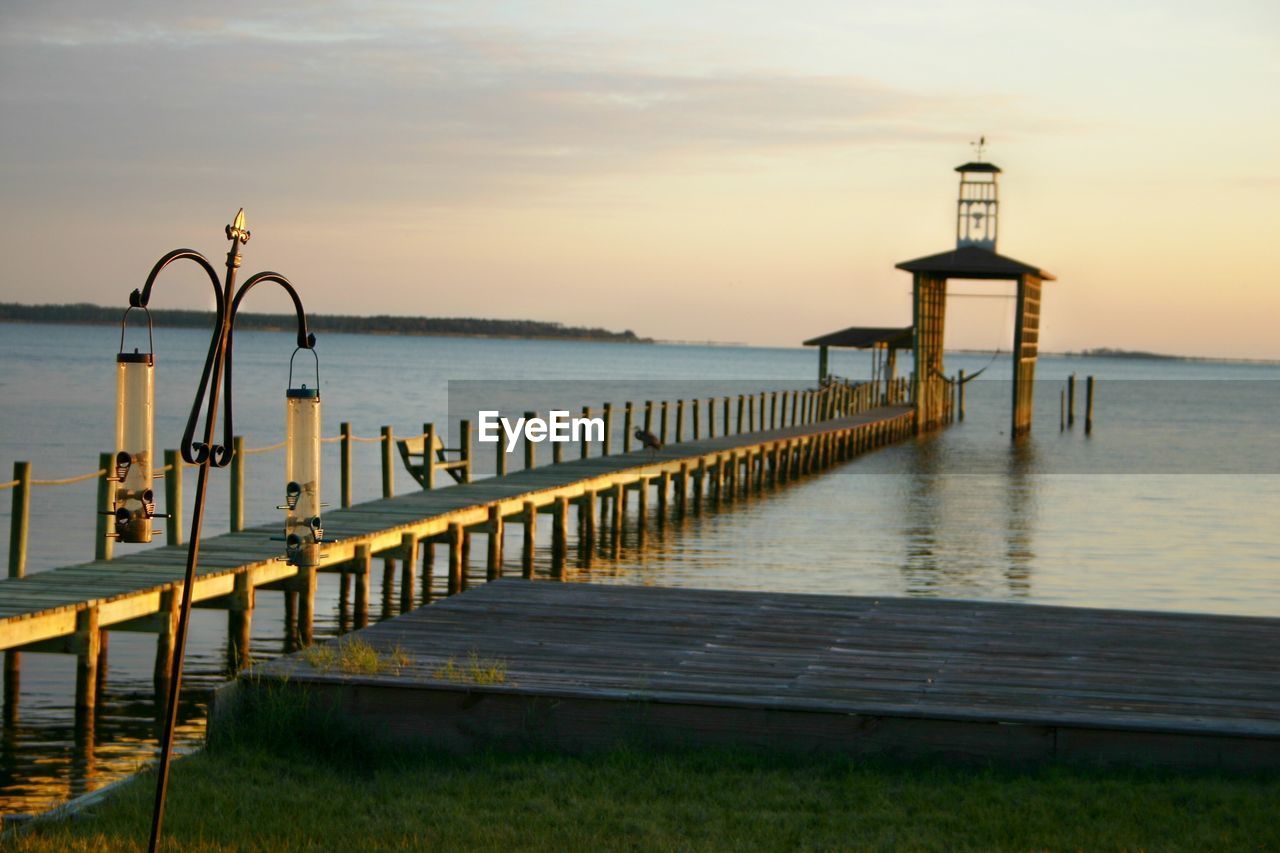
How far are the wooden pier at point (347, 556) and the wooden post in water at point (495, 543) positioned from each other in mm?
18

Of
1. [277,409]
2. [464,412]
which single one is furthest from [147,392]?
[464,412]

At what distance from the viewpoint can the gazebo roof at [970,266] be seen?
42031 mm

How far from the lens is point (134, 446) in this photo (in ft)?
16.5

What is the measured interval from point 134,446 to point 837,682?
4000 millimetres

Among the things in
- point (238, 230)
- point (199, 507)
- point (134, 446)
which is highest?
point (238, 230)

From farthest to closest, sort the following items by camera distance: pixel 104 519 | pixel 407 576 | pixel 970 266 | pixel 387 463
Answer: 1. pixel 970 266
2. pixel 387 463
3. pixel 407 576
4. pixel 104 519

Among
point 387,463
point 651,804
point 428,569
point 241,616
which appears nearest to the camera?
point 651,804

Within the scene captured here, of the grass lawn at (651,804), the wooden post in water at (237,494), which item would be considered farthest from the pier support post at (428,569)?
the grass lawn at (651,804)

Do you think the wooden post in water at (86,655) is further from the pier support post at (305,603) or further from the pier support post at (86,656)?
the pier support post at (305,603)

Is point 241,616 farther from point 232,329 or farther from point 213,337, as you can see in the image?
point 213,337

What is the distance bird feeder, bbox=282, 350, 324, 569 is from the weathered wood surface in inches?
78.5

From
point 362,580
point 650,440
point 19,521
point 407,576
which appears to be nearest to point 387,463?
point 407,576

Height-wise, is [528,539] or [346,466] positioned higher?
[346,466]

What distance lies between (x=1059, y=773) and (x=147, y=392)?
165 inches
